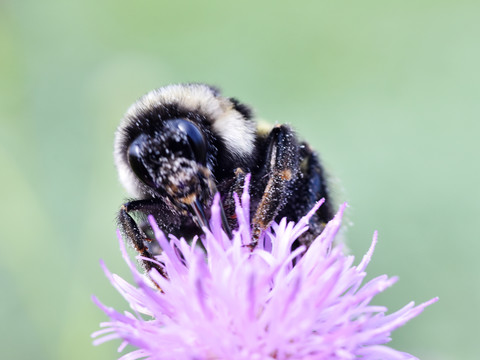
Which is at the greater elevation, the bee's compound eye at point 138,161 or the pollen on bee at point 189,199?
the bee's compound eye at point 138,161

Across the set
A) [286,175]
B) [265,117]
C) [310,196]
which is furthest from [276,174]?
[265,117]

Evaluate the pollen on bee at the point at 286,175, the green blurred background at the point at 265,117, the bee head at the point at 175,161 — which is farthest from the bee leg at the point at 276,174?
the green blurred background at the point at 265,117

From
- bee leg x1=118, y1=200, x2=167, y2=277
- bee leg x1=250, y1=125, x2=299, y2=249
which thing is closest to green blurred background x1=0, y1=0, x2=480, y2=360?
bee leg x1=250, y1=125, x2=299, y2=249

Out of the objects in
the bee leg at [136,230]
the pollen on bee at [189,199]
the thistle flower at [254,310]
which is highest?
the bee leg at [136,230]

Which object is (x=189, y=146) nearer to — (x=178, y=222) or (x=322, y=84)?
(x=178, y=222)

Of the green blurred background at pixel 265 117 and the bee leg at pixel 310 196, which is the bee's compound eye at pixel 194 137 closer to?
the bee leg at pixel 310 196

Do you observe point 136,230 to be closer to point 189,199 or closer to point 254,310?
point 189,199

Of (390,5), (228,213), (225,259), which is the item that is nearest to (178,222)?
(228,213)
